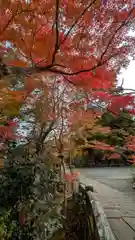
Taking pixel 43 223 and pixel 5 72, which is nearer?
pixel 5 72

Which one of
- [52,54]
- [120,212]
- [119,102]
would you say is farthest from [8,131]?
→ [120,212]

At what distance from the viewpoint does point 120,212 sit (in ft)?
15.4

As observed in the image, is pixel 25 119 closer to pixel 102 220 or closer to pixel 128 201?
pixel 102 220

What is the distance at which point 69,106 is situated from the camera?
5.01 m

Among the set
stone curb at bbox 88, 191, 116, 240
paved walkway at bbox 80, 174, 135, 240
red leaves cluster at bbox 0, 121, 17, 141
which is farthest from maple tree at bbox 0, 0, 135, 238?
paved walkway at bbox 80, 174, 135, 240

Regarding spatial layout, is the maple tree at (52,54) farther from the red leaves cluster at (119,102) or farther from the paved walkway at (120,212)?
the paved walkway at (120,212)

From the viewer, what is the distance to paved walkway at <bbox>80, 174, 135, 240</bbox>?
3583mm

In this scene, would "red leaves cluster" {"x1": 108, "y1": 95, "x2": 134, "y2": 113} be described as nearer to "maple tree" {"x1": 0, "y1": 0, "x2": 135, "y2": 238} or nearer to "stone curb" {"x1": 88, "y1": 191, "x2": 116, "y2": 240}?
→ "maple tree" {"x1": 0, "y1": 0, "x2": 135, "y2": 238}

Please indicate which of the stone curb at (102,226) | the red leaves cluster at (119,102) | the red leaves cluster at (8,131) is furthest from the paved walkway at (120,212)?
the red leaves cluster at (8,131)

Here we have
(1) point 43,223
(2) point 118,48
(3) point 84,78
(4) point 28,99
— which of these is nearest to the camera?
(3) point 84,78

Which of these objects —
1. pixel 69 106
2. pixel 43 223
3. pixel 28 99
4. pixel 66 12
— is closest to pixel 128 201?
pixel 69 106

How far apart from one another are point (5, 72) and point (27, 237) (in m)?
2.27

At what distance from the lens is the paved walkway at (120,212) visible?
11.8 ft

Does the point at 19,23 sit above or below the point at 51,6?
below
